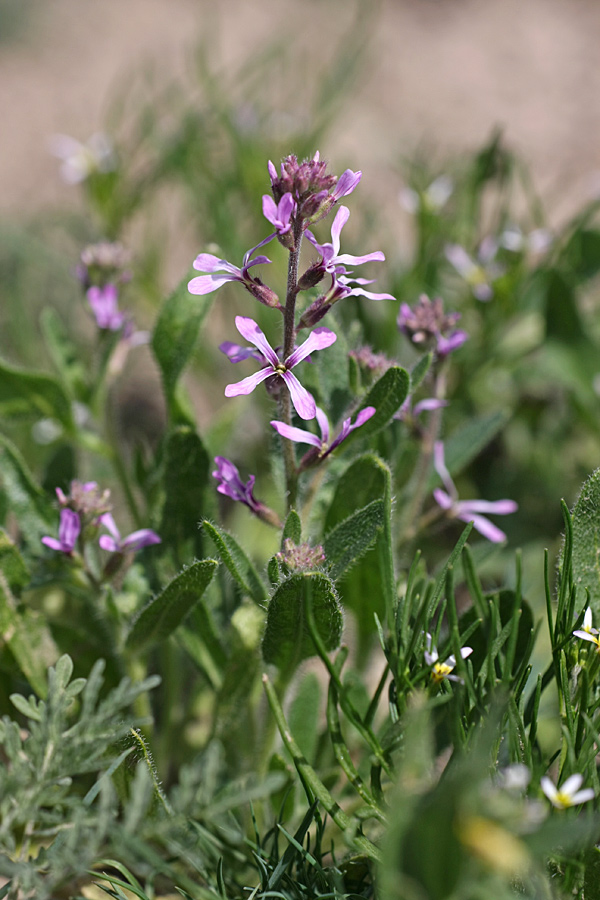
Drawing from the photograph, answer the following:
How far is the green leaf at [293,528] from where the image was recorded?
3.21 ft

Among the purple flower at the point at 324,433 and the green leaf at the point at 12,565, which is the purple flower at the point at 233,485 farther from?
the green leaf at the point at 12,565

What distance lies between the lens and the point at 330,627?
100 cm

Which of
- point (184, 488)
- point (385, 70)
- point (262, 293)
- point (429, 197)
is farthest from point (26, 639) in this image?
point (385, 70)

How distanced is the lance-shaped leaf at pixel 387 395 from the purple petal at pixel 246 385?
0.53ft

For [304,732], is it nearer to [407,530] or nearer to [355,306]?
[407,530]

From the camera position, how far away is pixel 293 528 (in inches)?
38.9

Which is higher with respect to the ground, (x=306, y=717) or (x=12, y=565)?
(x=12, y=565)

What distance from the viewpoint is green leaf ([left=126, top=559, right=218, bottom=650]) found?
986 millimetres

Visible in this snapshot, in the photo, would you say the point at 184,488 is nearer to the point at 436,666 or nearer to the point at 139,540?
the point at 139,540

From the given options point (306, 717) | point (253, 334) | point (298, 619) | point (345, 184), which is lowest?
point (306, 717)

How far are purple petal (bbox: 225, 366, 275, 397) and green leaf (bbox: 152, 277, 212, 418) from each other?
400mm

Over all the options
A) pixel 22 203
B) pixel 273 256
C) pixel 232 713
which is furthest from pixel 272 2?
pixel 232 713

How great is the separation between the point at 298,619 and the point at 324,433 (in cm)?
23

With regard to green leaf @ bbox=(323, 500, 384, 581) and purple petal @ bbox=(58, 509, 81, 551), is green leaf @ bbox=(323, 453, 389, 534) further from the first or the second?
purple petal @ bbox=(58, 509, 81, 551)
